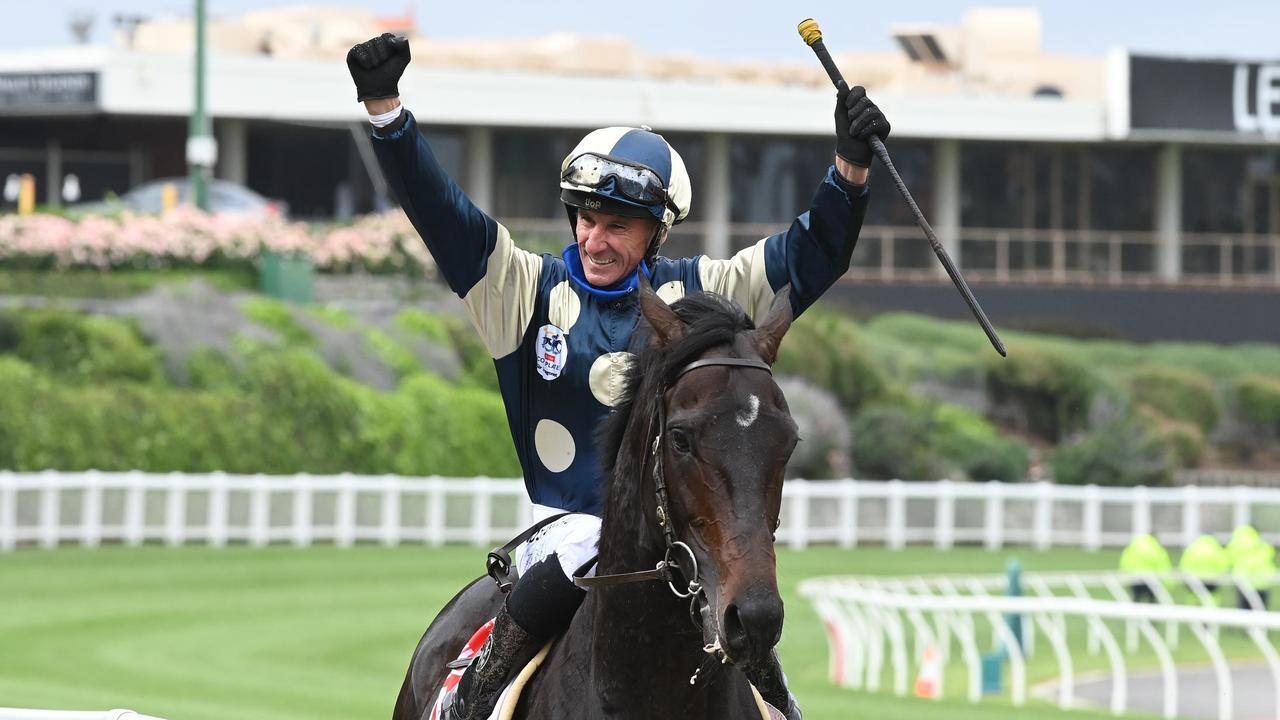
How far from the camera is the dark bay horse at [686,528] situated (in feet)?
11.3

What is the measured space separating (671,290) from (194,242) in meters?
23.6

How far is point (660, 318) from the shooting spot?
3.73 metres

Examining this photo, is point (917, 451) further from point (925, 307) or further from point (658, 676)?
point (658, 676)

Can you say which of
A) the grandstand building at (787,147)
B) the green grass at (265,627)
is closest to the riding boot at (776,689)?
the green grass at (265,627)

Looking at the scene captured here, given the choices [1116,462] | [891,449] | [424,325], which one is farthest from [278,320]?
[1116,462]

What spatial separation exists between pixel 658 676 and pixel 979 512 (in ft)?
66.7

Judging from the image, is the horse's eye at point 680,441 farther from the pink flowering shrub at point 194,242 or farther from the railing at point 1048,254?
the railing at point 1048,254

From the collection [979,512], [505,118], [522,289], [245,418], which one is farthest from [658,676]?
[505,118]

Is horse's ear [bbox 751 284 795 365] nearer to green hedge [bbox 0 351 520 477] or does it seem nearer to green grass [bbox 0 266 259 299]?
green hedge [bbox 0 351 520 477]

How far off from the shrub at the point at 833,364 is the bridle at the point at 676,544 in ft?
77.6

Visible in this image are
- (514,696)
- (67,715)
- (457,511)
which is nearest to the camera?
(514,696)

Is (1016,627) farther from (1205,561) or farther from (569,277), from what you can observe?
(569,277)

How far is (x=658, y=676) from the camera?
12.7 ft

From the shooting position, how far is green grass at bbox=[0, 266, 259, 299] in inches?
958
